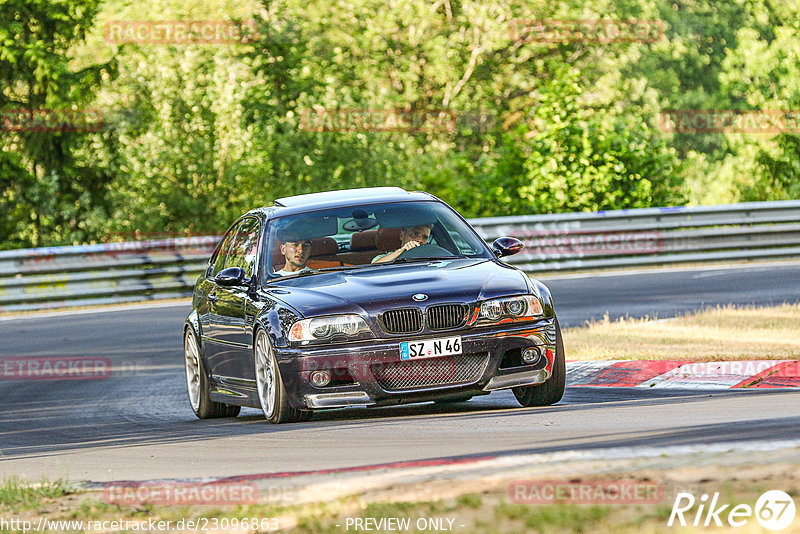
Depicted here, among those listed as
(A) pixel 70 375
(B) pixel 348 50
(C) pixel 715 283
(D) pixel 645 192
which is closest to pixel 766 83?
(B) pixel 348 50

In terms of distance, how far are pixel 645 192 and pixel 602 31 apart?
55.2 feet

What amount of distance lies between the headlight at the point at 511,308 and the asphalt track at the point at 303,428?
2.05ft

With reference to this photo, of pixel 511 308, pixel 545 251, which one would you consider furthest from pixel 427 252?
pixel 545 251

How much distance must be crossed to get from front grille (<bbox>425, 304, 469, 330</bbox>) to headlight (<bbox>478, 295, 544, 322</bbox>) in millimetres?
126

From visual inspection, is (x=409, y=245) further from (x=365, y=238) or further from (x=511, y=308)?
(x=511, y=308)

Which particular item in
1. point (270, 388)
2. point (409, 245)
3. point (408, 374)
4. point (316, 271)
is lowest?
point (270, 388)

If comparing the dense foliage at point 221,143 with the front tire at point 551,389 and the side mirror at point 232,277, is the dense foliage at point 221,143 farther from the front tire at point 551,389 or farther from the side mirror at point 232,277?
the front tire at point 551,389

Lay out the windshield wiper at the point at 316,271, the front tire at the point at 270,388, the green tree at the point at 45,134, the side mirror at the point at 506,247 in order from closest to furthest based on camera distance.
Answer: the front tire at the point at 270,388 → the windshield wiper at the point at 316,271 → the side mirror at the point at 506,247 → the green tree at the point at 45,134

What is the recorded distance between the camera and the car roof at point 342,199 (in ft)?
36.1

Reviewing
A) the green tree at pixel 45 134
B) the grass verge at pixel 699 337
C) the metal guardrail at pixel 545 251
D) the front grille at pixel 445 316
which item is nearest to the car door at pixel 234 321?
the front grille at pixel 445 316

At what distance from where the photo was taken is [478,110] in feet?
141

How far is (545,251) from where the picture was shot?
77.3 ft

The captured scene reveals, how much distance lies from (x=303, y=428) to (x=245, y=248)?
2349 millimetres

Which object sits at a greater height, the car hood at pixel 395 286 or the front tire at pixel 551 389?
the car hood at pixel 395 286
